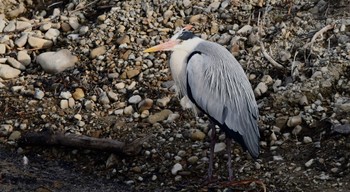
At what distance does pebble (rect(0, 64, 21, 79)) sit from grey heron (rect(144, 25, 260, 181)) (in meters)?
1.74

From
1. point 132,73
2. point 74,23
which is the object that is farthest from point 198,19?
point 74,23

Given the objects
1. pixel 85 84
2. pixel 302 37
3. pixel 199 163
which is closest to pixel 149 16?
pixel 85 84

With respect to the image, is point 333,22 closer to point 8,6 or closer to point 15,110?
point 15,110

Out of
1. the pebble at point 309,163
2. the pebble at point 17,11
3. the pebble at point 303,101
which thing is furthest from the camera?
the pebble at point 17,11

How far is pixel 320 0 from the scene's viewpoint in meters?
5.13

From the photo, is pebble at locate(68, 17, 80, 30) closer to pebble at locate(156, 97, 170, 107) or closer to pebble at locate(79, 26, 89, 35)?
pebble at locate(79, 26, 89, 35)

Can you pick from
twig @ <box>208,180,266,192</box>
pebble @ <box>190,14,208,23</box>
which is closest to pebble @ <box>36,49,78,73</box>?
pebble @ <box>190,14,208,23</box>

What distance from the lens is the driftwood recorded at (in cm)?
432

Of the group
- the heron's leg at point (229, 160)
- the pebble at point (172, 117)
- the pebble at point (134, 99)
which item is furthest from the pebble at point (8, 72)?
the heron's leg at point (229, 160)

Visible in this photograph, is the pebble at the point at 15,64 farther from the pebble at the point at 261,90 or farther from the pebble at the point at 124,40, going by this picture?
the pebble at the point at 261,90

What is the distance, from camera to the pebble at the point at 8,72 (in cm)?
528

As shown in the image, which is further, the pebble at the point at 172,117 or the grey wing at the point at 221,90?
the pebble at the point at 172,117

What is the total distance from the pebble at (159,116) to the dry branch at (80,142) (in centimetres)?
A: 18

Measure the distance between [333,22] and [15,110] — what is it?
2.52 m
